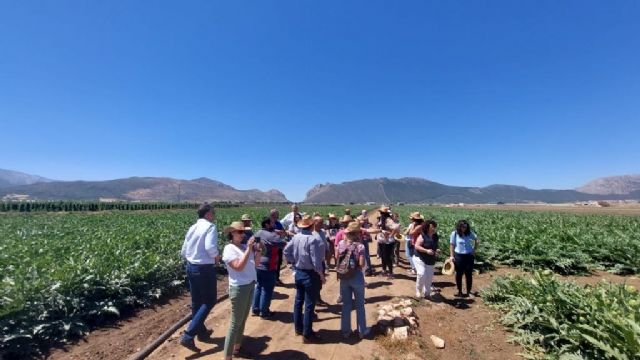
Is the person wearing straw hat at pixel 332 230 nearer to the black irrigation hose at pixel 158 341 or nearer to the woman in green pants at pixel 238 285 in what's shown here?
the black irrigation hose at pixel 158 341

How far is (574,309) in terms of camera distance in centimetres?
517

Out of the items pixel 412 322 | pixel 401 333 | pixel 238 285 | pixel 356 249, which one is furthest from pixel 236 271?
pixel 412 322

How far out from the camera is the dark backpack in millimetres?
5998

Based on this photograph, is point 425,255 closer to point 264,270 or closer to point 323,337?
point 323,337

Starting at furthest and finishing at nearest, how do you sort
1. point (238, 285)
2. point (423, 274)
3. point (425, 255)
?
point (423, 274), point (425, 255), point (238, 285)

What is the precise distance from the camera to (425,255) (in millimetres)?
8109

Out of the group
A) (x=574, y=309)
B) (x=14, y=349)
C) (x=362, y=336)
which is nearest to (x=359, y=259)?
(x=362, y=336)

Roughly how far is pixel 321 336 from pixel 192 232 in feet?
10.4

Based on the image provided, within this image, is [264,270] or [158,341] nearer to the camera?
[158,341]

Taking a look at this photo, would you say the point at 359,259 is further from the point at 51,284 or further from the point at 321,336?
the point at 51,284

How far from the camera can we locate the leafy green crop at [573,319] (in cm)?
406

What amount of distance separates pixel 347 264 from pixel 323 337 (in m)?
1.59

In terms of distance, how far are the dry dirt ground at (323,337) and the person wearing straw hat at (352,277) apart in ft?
0.94

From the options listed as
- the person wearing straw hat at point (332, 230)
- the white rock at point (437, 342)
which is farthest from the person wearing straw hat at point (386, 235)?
the white rock at point (437, 342)
